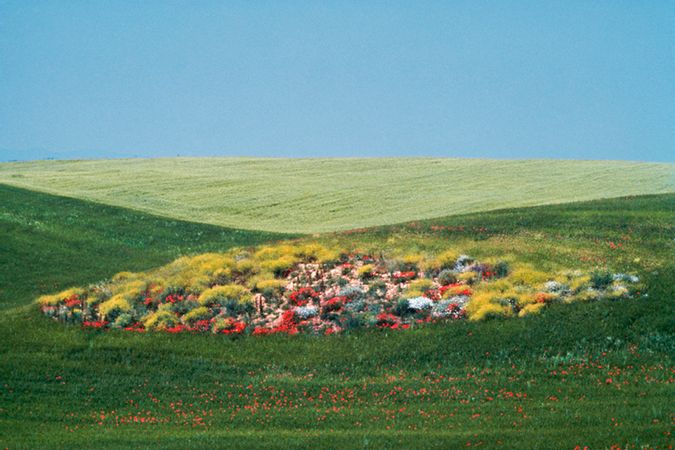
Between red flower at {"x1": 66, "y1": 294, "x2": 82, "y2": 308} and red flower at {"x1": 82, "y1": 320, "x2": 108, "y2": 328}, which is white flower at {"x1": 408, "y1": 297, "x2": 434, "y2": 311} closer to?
red flower at {"x1": 82, "y1": 320, "x2": 108, "y2": 328}

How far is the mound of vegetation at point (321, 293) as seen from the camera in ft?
92.1

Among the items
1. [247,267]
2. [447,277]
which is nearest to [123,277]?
[247,267]

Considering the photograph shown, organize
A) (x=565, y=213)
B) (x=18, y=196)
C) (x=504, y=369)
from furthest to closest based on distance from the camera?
1. (x=18, y=196)
2. (x=565, y=213)
3. (x=504, y=369)

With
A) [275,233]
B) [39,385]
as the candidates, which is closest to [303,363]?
[39,385]

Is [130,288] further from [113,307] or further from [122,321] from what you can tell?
[122,321]

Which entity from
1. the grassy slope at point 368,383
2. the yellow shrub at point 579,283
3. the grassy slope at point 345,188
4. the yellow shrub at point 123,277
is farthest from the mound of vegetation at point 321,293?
the grassy slope at point 345,188

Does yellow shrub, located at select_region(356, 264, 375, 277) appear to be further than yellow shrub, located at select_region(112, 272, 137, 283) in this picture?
No

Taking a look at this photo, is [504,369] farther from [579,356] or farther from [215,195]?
[215,195]

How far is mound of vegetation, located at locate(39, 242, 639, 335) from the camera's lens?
28078mm

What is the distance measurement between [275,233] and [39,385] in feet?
93.6

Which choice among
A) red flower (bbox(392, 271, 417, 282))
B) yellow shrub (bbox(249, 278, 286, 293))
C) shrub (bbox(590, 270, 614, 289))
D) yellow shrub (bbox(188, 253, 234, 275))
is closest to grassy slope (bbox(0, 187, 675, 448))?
shrub (bbox(590, 270, 614, 289))

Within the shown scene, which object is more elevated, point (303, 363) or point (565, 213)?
point (565, 213)

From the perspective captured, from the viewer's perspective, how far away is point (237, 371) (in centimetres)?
2459

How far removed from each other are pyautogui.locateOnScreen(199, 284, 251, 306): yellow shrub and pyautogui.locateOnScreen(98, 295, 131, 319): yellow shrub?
3.04 meters
